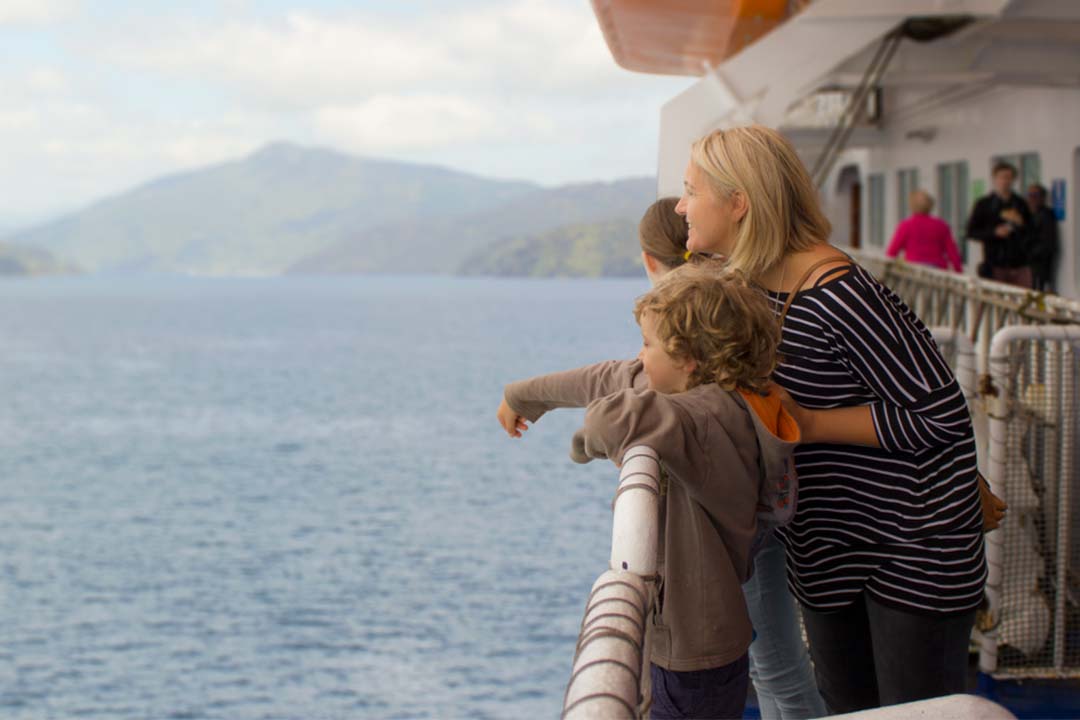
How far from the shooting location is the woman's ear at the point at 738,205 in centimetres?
197

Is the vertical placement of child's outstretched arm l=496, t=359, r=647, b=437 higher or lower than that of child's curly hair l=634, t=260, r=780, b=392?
lower

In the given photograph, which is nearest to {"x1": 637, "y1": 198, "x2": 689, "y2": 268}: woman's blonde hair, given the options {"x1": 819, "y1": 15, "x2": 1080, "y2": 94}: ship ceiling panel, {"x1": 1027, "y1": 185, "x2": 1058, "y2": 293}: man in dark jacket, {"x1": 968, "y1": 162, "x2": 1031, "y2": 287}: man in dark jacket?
{"x1": 819, "y1": 15, "x2": 1080, "y2": 94}: ship ceiling panel

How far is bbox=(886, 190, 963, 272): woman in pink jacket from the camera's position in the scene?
10828 mm

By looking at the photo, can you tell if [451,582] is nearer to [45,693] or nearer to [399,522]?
[399,522]

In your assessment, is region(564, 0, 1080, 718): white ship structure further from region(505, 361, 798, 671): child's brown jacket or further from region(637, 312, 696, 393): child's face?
region(637, 312, 696, 393): child's face

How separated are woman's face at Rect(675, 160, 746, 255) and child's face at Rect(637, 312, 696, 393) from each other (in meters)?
0.22

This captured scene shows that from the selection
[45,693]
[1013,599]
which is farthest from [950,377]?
[45,693]

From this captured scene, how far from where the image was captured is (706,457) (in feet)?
5.89

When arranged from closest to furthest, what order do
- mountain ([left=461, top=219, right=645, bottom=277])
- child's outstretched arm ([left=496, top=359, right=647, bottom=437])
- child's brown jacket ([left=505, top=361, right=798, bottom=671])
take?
child's brown jacket ([left=505, top=361, right=798, bottom=671]), child's outstretched arm ([left=496, top=359, right=647, bottom=437]), mountain ([left=461, top=219, right=645, bottom=277])

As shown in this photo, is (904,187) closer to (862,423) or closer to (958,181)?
(958,181)

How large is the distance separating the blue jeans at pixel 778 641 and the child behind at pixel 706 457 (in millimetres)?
338

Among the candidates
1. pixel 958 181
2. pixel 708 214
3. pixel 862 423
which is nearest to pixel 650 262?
pixel 708 214

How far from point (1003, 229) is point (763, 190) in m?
9.39

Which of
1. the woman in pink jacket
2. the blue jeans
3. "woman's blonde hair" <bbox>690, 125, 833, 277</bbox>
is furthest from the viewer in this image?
the woman in pink jacket
